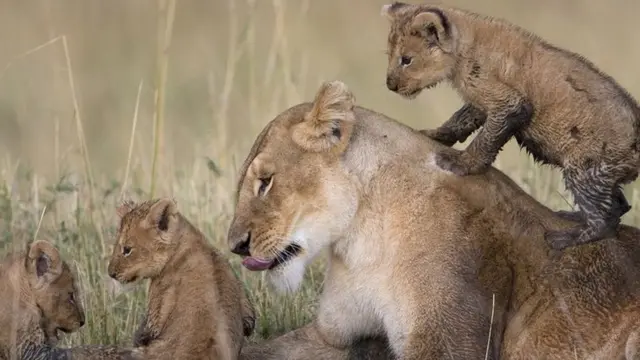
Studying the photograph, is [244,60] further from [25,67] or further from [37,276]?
[37,276]

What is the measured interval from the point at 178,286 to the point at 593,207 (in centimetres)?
183

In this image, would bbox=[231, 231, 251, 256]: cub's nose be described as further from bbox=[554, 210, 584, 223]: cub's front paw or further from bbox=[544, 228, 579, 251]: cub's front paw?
bbox=[554, 210, 584, 223]: cub's front paw

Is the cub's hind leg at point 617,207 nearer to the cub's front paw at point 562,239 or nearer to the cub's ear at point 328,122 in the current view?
the cub's front paw at point 562,239

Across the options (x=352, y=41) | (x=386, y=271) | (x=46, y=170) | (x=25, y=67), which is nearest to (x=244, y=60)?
(x=352, y=41)

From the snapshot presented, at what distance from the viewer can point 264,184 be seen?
7938mm

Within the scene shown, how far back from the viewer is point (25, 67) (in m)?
18.1

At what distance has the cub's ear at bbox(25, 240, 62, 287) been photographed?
7.98 meters

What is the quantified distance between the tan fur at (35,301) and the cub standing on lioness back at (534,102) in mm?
1744

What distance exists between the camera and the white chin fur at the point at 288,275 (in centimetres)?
801

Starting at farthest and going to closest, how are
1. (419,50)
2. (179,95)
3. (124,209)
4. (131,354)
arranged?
(179,95)
(419,50)
(124,209)
(131,354)

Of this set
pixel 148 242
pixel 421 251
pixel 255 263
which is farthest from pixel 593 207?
pixel 148 242

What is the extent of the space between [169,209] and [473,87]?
1472 millimetres

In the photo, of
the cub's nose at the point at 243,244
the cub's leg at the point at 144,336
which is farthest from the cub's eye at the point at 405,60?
the cub's leg at the point at 144,336

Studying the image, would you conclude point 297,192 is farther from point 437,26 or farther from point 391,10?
point 391,10
